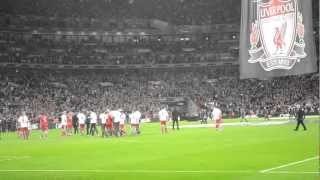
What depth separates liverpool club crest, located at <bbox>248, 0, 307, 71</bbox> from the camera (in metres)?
10.9

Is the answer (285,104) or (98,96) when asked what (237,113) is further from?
(98,96)

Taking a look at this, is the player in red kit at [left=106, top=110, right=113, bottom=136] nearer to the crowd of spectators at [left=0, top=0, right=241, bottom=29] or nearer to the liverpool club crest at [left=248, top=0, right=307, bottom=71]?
the liverpool club crest at [left=248, top=0, right=307, bottom=71]

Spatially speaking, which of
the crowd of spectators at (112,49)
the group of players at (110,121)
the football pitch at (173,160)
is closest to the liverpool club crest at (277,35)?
the football pitch at (173,160)

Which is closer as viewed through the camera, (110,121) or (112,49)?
(110,121)

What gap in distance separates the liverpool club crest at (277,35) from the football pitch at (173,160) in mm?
3787

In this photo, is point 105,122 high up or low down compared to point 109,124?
up

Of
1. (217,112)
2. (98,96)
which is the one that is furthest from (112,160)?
(98,96)

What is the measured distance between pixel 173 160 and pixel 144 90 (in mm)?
48793

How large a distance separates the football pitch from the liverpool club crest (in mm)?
3787

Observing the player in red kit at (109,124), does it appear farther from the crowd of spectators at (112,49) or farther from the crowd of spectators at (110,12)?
the crowd of spectators at (110,12)

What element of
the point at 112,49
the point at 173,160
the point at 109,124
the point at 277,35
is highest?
the point at 112,49

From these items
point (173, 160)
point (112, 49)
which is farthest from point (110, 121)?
point (112, 49)

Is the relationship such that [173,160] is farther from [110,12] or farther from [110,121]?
[110,12]

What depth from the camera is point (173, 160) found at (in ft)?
65.6
